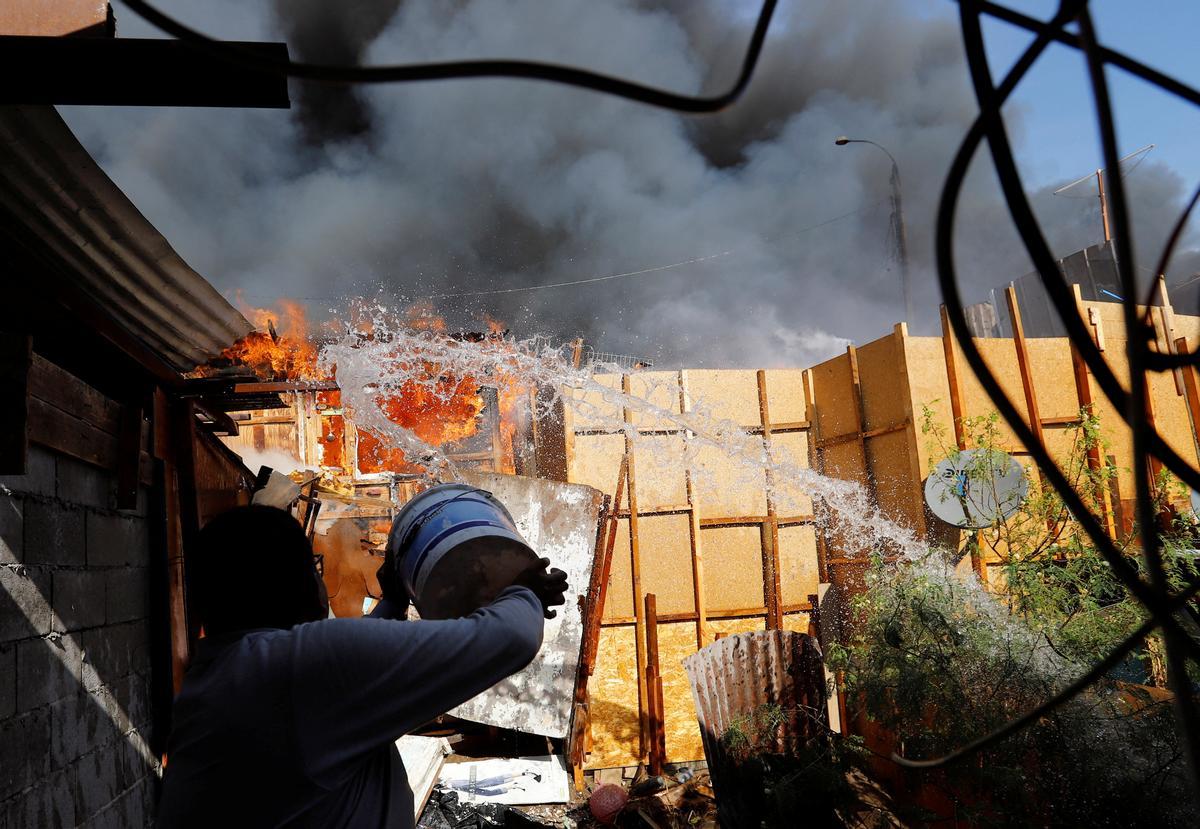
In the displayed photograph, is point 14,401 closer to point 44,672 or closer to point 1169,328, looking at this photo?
point 44,672

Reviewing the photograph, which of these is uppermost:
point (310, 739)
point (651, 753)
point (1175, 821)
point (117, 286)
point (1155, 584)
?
point (117, 286)

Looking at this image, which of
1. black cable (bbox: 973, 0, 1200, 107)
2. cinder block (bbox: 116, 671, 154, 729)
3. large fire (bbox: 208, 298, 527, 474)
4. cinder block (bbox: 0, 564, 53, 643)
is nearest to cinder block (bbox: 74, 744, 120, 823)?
cinder block (bbox: 116, 671, 154, 729)

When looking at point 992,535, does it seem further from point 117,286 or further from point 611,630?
point 117,286

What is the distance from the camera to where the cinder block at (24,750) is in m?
2.25

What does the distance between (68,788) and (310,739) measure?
1.99 metres

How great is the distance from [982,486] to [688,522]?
335cm

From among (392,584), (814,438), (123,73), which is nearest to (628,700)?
(814,438)

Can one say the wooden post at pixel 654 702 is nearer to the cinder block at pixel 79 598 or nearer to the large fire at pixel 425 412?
the large fire at pixel 425 412

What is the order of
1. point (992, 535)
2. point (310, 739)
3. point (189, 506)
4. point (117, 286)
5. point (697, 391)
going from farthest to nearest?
1. point (697, 391)
2. point (992, 535)
3. point (189, 506)
4. point (117, 286)
5. point (310, 739)

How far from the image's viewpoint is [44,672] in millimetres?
2570

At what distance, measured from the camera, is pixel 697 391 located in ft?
30.5

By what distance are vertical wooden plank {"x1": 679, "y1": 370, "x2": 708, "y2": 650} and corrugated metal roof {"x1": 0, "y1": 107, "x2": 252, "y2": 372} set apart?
18.8ft

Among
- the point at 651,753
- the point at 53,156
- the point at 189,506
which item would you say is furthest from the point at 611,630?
the point at 53,156

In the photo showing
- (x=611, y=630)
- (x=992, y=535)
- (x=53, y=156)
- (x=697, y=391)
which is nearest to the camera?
(x=53, y=156)
